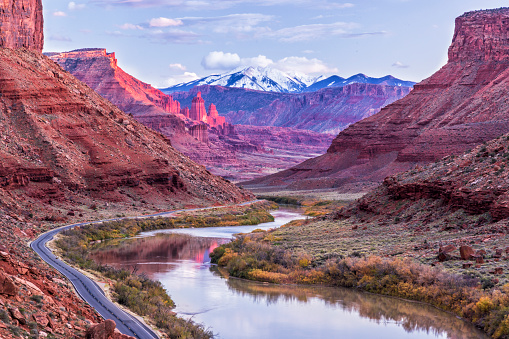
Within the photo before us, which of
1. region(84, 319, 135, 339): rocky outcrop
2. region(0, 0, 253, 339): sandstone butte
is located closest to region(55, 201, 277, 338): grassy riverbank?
region(0, 0, 253, 339): sandstone butte

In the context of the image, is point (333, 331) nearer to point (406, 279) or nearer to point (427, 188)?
point (406, 279)

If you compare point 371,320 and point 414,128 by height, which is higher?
point 414,128

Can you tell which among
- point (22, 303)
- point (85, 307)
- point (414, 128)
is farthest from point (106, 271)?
point (414, 128)

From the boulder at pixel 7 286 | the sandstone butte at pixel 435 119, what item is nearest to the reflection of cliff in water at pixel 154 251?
the boulder at pixel 7 286

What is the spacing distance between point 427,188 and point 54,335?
34.9 metres

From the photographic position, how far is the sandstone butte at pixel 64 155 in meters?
62.3

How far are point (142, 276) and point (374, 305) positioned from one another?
35.2 feet

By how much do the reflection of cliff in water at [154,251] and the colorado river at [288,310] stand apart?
0.51 meters

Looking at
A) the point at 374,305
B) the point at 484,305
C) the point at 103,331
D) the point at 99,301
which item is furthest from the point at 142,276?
the point at 103,331

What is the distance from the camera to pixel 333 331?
26.9 m

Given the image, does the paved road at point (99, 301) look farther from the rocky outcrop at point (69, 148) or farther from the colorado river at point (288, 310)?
the rocky outcrop at point (69, 148)

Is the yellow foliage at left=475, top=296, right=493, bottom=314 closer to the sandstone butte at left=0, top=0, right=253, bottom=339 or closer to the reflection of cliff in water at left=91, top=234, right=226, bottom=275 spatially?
the reflection of cliff in water at left=91, top=234, right=226, bottom=275

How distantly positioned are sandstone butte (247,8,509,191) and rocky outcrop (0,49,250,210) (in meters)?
42.4

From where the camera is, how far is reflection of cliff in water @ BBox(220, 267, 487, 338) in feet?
89.1
